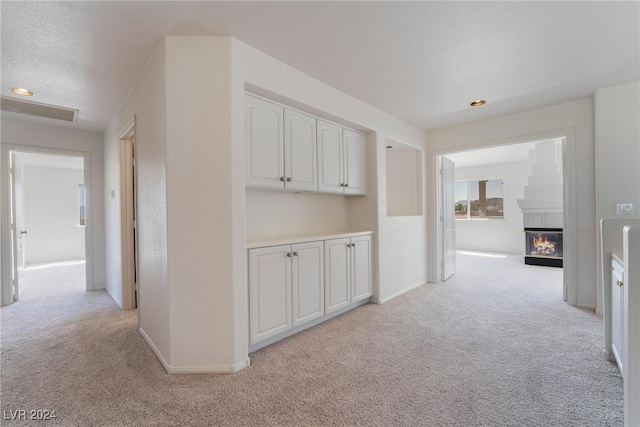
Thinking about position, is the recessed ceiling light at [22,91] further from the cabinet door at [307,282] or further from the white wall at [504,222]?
the white wall at [504,222]

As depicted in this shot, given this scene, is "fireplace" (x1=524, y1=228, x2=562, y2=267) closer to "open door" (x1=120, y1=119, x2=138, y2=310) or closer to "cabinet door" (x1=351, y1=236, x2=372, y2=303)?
"cabinet door" (x1=351, y1=236, x2=372, y2=303)

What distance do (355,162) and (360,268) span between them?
1264 mm

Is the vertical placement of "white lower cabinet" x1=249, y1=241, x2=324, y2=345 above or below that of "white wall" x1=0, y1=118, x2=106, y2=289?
below

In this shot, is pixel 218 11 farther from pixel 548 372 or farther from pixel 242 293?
pixel 548 372

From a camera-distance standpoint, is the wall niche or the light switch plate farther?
the wall niche

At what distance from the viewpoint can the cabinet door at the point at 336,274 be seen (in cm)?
286

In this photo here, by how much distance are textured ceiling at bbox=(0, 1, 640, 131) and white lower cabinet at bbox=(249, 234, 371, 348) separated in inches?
63.5

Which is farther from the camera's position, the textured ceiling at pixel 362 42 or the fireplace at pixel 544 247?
the fireplace at pixel 544 247

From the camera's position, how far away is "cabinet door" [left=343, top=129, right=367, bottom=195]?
326cm

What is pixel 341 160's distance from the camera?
10.5ft

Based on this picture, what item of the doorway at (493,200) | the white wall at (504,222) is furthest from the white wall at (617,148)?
the white wall at (504,222)

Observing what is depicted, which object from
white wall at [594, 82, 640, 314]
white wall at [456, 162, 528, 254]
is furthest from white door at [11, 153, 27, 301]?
white wall at [456, 162, 528, 254]

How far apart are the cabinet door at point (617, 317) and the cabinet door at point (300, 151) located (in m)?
2.39

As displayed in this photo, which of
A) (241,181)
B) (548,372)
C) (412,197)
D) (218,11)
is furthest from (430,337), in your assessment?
(218,11)
